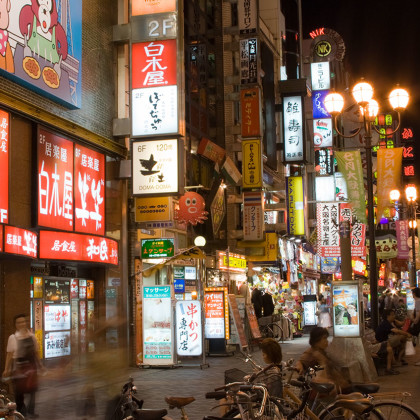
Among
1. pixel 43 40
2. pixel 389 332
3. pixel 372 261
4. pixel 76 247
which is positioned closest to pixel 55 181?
pixel 76 247

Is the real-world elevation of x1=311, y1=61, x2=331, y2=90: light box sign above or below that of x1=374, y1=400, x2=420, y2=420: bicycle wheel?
above

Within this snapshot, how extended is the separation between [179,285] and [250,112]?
27.9ft

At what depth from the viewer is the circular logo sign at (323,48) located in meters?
48.2

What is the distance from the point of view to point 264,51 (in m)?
42.6

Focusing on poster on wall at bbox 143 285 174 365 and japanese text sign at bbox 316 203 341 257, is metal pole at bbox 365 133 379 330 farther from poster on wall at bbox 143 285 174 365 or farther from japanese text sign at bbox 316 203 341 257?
japanese text sign at bbox 316 203 341 257

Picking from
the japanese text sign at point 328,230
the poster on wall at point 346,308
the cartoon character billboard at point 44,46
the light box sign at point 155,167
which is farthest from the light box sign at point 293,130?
the poster on wall at point 346,308

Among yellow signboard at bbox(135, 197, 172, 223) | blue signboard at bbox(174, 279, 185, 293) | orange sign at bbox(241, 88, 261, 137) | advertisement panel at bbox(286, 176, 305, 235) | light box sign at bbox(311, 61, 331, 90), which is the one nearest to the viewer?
yellow signboard at bbox(135, 197, 172, 223)

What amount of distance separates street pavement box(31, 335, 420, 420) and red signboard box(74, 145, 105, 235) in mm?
4144

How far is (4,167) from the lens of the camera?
16.2 metres

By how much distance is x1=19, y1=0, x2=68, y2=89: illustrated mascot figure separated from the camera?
1689cm

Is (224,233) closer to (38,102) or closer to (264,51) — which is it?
(264,51)

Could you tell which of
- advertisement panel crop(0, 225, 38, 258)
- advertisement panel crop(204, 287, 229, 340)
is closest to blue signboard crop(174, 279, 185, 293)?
advertisement panel crop(204, 287, 229, 340)

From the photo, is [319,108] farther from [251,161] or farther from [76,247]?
[76,247]

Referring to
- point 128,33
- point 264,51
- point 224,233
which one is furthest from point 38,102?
point 264,51
